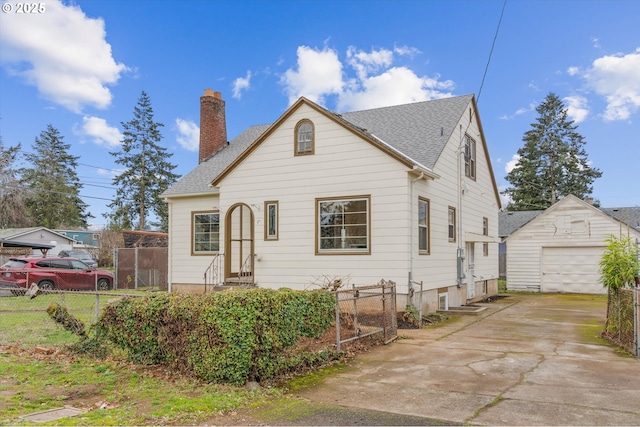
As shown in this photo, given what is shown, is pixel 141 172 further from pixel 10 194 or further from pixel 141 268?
pixel 141 268

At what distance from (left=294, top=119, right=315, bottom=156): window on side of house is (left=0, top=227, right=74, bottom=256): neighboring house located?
2316 cm

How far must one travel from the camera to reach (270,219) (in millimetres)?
14047

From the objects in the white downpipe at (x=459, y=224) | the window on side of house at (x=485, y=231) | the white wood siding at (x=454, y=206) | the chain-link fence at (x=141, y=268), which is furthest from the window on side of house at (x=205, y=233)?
the window on side of house at (x=485, y=231)

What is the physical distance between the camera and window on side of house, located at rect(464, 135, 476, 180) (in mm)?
16609

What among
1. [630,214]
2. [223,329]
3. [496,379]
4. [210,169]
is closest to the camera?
[223,329]

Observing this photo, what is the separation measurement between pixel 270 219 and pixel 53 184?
4956 centimetres

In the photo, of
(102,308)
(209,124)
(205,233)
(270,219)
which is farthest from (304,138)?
(102,308)

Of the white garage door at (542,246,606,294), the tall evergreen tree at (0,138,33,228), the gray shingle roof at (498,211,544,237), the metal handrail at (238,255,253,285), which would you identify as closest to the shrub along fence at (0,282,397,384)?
the metal handrail at (238,255,253,285)

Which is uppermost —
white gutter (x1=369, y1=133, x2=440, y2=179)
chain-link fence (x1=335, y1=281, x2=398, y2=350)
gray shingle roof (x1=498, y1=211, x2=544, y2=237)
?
white gutter (x1=369, y1=133, x2=440, y2=179)

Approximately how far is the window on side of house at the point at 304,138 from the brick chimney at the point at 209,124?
6.53m

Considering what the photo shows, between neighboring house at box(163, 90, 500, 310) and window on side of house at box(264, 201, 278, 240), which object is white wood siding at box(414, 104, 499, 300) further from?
window on side of house at box(264, 201, 278, 240)

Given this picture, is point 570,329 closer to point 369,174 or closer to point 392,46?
point 369,174

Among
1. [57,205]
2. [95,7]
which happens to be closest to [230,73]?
[95,7]

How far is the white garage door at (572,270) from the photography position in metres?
22.5
